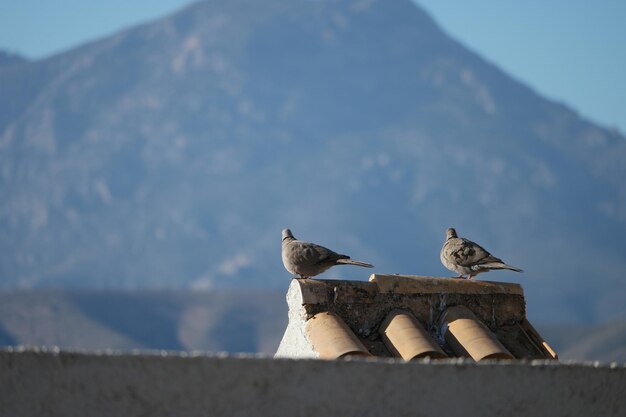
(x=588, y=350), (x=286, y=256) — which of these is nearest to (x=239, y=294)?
(x=588, y=350)

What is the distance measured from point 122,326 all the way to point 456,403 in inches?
7034

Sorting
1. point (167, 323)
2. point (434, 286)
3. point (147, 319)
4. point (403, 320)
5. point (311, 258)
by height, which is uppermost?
point (147, 319)

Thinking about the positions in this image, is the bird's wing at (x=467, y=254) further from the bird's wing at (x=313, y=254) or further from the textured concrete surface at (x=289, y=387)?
the textured concrete surface at (x=289, y=387)

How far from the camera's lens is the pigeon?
46.5ft

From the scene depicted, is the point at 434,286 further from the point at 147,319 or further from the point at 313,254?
the point at 147,319

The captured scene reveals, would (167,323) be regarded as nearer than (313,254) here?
No

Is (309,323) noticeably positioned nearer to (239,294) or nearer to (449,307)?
(449,307)

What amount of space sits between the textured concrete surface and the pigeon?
6665mm

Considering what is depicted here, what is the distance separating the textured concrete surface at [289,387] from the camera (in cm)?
598

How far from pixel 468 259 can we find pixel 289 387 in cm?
828

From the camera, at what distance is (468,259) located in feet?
47.6

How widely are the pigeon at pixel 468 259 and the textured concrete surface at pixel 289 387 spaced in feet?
21.9

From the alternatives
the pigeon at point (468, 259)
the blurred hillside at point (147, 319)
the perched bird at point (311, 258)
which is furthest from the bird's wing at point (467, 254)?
the blurred hillside at point (147, 319)

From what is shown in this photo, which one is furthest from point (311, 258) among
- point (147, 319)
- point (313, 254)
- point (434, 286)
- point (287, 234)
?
point (147, 319)
